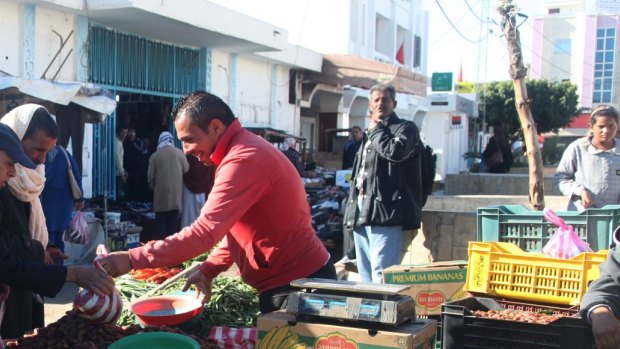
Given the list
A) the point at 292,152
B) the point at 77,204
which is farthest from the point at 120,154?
the point at 77,204

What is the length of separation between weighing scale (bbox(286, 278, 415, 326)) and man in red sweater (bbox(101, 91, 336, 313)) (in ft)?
1.27

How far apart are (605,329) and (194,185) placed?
700 cm

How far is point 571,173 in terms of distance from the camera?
4.91 metres

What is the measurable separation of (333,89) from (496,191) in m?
6.58

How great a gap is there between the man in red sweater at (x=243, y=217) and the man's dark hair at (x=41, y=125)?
109 centimetres

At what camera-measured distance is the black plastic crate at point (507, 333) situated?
7.63 ft

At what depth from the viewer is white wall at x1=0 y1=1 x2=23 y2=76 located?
8.13 meters

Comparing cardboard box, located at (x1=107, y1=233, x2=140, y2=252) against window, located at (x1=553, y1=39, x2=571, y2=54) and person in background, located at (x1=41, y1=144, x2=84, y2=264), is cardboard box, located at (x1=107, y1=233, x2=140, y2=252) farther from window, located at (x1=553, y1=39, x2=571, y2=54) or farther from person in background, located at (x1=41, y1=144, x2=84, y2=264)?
window, located at (x1=553, y1=39, x2=571, y2=54)

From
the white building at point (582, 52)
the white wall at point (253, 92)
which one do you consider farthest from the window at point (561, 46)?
the white wall at point (253, 92)

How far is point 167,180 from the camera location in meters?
8.32

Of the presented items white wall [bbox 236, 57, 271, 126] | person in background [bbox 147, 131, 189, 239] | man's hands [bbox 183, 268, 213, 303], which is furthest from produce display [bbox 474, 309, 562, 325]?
white wall [bbox 236, 57, 271, 126]

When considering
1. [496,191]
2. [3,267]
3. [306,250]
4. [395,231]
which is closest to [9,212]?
[3,267]

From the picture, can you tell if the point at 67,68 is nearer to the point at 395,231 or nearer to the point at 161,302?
the point at 395,231

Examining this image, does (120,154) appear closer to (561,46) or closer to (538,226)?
(538,226)
